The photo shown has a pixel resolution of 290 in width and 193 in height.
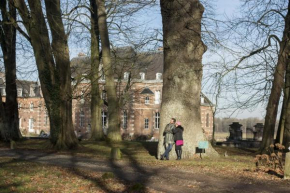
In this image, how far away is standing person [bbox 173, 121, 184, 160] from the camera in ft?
50.3

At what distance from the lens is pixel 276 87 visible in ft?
60.5

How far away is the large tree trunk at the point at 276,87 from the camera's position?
16.8 meters

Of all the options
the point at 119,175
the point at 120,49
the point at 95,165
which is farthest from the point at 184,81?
the point at 120,49

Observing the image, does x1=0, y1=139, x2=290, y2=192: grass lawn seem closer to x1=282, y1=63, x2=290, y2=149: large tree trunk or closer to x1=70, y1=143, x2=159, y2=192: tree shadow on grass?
x1=70, y1=143, x2=159, y2=192: tree shadow on grass

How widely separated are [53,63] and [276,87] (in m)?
9.95

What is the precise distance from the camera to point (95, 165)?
13734mm

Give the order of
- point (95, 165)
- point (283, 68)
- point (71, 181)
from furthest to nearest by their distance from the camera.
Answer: point (283, 68)
point (95, 165)
point (71, 181)

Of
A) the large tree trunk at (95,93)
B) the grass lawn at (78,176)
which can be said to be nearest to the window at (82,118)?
the large tree trunk at (95,93)

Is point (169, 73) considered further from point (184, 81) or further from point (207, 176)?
point (207, 176)

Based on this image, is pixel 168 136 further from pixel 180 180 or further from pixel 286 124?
pixel 286 124

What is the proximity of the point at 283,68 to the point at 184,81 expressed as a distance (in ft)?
15.9

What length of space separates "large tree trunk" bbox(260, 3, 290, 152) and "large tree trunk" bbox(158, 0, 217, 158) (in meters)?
3.25

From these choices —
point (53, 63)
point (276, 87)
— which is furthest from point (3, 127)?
point (276, 87)

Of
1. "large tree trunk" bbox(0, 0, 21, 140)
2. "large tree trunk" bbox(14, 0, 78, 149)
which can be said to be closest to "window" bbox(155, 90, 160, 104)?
"large tree trunk" bbox(0, 0, 21, 140)
